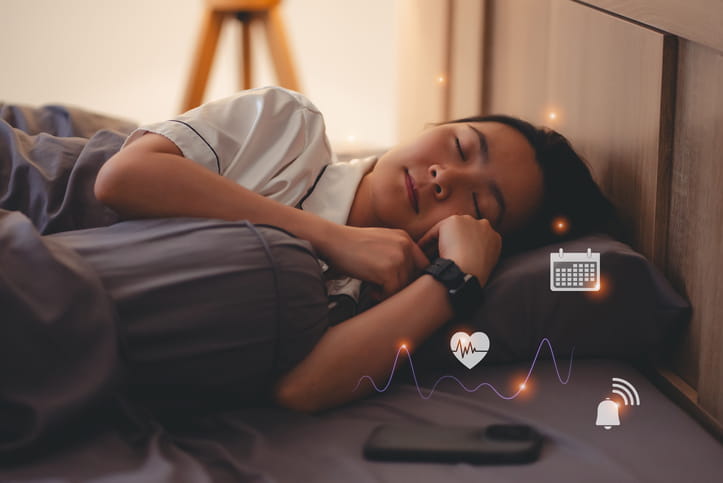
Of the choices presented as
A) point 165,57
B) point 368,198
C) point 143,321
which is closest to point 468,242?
point 368,198

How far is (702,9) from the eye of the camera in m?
0.61

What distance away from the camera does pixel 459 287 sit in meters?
0.70

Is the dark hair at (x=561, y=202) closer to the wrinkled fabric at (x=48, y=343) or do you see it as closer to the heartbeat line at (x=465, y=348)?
the heartbeat line at (x=465, y=348)

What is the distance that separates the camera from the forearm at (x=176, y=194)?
27.1 inches

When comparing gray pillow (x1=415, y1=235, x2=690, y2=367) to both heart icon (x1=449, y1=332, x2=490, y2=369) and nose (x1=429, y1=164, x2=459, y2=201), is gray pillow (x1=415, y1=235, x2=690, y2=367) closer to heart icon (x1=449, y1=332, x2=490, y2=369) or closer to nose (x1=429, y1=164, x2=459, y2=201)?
heart icon (x1=449, y1=332, x2=490, y2=369)

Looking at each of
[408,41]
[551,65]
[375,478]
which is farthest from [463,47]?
[375,478]

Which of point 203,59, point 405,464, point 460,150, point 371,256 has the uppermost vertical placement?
point 203,59

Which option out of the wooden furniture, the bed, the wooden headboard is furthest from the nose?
the wooden furniture

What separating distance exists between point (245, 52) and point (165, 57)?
16.8 inches

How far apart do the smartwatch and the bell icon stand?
0.17 meters

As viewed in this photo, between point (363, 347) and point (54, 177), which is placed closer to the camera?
point (363, 347)

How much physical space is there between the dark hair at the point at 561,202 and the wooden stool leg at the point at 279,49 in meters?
1.05

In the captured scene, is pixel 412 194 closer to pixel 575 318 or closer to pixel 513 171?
pixel 513 171

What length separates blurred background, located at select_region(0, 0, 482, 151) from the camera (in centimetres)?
212
